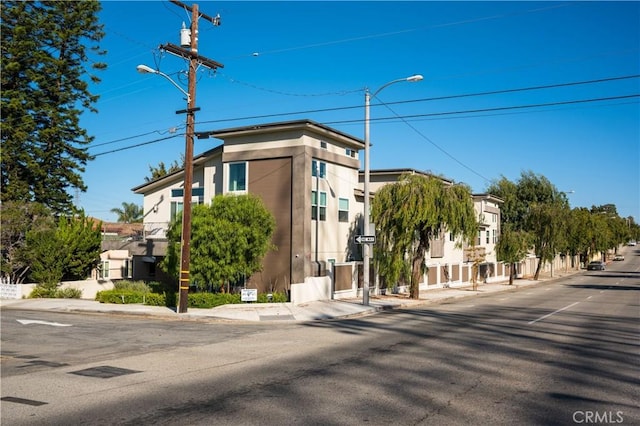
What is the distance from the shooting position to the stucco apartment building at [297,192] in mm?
28266

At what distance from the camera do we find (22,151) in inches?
1547

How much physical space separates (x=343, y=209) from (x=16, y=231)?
59.0 feet

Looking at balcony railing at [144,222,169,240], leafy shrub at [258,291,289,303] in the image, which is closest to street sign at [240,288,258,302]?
leafy shrub at [258,291,289,303]

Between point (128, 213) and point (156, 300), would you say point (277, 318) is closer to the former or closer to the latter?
point (156, 300)

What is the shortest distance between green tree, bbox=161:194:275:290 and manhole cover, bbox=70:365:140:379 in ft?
41.0

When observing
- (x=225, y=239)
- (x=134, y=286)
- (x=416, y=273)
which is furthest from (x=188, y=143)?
(x=416, y=273)

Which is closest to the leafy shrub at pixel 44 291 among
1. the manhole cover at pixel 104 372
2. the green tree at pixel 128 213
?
the manhole cover at pixel 104 372

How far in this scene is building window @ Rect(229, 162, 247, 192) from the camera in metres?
30.5

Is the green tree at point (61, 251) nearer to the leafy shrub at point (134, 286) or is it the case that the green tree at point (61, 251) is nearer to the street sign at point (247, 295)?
the leafy shrub at point (134, 286)

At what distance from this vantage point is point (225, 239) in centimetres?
2416

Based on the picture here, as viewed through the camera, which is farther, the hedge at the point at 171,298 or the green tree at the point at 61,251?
the green tree at the point at 61,251

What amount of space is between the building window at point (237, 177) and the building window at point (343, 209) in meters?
5.48

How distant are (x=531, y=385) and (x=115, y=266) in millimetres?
37001

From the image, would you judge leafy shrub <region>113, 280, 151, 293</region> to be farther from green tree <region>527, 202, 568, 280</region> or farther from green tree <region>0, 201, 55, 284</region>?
green tree <region>527, 202, 568, 280</region>
